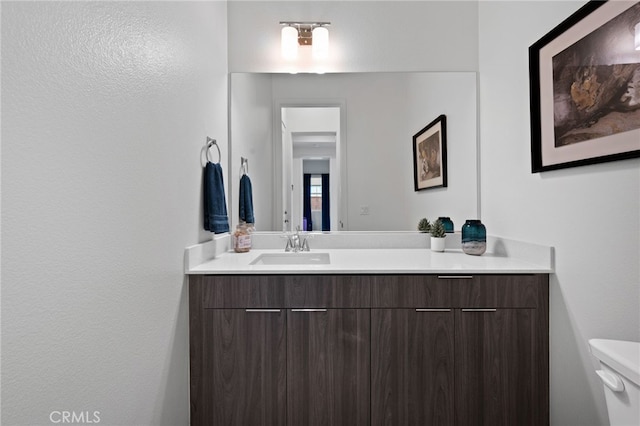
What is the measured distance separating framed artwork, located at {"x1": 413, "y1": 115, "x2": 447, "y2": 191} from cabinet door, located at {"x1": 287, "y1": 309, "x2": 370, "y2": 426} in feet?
3.49

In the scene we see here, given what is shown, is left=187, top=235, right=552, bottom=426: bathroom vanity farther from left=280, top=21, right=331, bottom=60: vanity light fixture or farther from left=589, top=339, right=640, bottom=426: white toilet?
left=280, top=21, right=331, bottom=60: vanity light fixture

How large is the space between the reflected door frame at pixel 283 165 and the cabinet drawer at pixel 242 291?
723 mm

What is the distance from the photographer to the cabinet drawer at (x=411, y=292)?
1449 mm

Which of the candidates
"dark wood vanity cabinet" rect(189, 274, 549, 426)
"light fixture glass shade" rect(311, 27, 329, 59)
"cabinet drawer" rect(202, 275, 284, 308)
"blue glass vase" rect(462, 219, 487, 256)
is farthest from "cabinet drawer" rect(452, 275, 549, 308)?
"light fixture glass shade" rect(311, 27, 329, 59)

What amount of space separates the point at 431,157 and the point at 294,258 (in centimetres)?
111

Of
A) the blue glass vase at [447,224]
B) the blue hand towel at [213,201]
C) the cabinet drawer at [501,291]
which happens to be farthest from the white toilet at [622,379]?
the blue hand towel at [213,201]

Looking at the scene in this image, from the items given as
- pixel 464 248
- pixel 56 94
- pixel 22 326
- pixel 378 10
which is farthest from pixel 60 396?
pixel 378 10

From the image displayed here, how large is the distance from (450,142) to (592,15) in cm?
99

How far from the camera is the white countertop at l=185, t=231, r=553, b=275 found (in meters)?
1.45

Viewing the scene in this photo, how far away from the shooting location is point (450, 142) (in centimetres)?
210

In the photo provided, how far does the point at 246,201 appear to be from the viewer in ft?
6.96

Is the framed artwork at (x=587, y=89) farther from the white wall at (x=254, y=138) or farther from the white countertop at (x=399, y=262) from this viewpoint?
the white wall at (x=254, y=138)

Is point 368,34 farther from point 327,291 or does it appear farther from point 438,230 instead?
point 327,291

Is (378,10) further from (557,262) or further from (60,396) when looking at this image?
(60,396)
